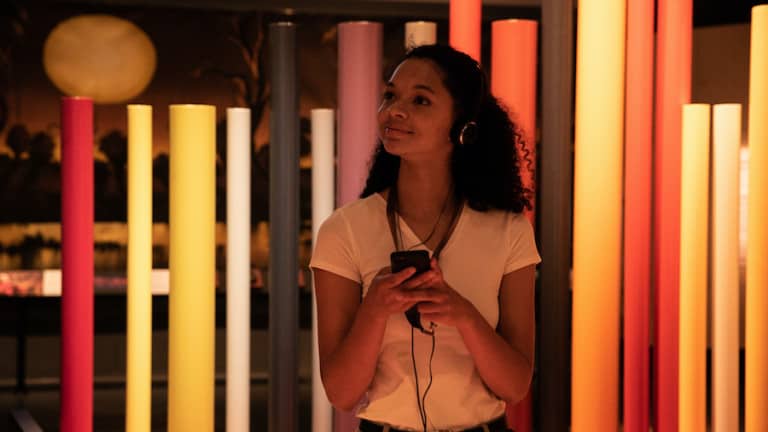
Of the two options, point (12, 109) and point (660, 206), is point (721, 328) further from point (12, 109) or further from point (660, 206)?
point (12, 109)

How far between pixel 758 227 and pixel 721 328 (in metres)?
0.23

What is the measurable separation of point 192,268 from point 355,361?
100 centimetres

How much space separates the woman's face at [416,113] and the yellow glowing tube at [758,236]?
0.89m

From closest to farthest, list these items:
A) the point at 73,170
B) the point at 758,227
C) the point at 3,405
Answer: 1. the point at 758,227
2. the point at 73,170
3. the point at 3,405

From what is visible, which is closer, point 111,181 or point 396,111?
point 396,111

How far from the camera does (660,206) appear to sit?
226cm

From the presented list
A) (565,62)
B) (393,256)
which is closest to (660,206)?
(565,62)

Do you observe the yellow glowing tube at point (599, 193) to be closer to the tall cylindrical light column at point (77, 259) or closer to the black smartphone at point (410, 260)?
the black smartphone at point (410, 260)

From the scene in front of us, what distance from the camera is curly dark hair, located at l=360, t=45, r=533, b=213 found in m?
1.59

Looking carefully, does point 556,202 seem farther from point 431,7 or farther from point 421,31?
point 431,7

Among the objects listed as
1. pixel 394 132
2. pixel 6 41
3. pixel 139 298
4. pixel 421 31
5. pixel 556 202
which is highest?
pixel 6 41

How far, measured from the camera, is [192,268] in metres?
2.38

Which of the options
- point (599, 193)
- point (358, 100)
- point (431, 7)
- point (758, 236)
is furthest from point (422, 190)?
point (431, 7)

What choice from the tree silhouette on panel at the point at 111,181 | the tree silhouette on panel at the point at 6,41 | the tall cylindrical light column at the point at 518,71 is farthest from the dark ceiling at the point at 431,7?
the tall cylindrical light column at the point at 518,71
